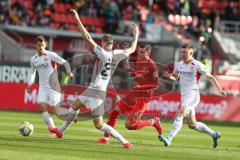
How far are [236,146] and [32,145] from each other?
5.91 metres

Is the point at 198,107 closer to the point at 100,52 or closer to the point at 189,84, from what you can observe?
the point at 189,84

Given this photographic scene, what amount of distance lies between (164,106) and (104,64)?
17.1 m

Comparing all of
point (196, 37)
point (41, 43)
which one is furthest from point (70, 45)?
point (41, 43)

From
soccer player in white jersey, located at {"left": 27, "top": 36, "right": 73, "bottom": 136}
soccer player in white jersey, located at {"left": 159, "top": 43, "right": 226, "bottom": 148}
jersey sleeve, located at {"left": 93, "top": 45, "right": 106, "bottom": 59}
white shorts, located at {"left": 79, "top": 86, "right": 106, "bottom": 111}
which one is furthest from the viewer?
soccer player in white jersey, located at {"left": 27, "top": 36, "right": 73, "bottom": 136}

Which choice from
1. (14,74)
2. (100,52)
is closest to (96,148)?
(100,52)

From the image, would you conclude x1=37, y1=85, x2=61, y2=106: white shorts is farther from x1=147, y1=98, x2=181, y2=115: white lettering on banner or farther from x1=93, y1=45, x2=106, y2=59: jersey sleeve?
x1=147, y1=98, x2=181, y2=115: white lettering on banner

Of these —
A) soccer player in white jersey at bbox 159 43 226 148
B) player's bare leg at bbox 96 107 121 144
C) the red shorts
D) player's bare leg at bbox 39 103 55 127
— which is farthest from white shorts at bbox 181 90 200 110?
player's bare leg at bbox 39 103 55 127

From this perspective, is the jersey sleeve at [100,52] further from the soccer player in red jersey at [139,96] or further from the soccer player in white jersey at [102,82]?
the soccer player in red jersey at [139,96]

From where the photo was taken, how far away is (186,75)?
58.4 ft

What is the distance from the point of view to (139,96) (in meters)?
18.6

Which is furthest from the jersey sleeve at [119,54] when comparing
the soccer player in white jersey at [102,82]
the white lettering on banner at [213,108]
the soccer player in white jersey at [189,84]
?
the white lettering on banner at [213,108]

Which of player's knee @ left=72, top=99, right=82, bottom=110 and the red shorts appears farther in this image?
the red shorts

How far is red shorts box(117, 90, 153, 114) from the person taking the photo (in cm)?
1793

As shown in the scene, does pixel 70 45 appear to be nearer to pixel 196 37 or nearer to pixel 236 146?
pixel 196 37
